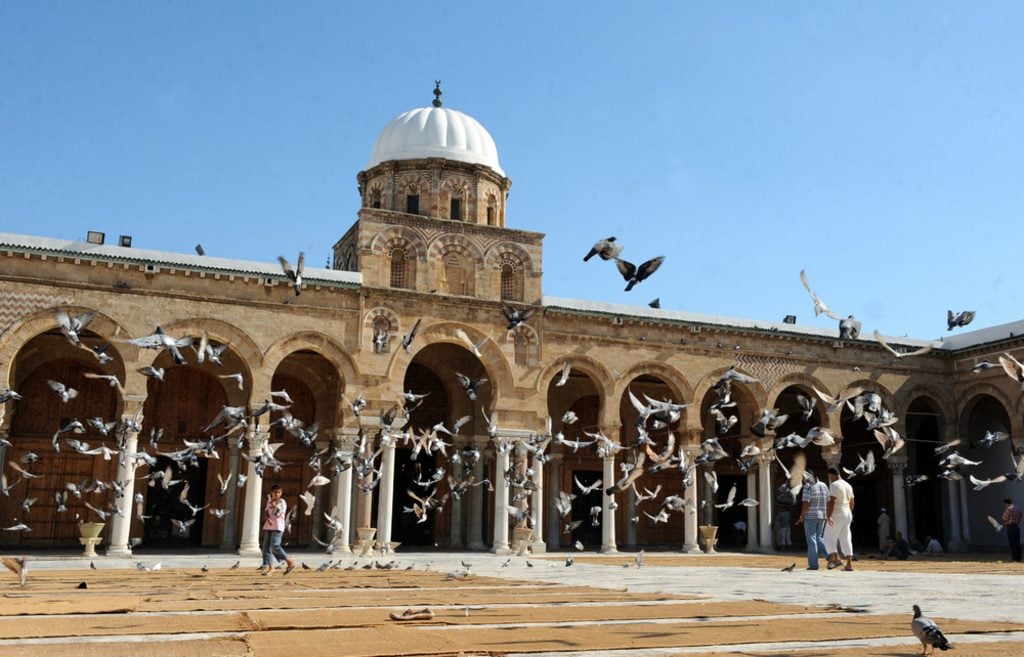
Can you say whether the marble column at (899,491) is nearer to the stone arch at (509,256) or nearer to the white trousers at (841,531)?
the stone arch at (509,256)

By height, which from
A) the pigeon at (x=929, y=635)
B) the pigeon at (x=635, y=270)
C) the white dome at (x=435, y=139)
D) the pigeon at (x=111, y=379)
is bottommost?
the pigeon at (x=929, y=635)

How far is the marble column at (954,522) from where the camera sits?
24.9 m

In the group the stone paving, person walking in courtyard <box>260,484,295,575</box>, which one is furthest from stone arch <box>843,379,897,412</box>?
person walking in courtyard <box>260,484,295,575</box>

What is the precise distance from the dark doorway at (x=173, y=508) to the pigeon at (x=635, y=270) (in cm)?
1330

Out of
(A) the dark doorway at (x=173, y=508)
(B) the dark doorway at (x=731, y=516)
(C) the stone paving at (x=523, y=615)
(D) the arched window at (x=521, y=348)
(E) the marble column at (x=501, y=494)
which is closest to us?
(C) the stone paving at (x=523, y=615)

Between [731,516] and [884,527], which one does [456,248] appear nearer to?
[731,516]

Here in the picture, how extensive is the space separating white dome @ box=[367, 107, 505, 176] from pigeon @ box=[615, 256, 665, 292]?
12802 millimetres

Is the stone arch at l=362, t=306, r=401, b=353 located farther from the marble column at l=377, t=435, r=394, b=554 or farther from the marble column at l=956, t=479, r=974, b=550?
the marble column at l=956, t=479, r=974, b=550

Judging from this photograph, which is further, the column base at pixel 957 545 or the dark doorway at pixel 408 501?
the column base at pixel 957 545

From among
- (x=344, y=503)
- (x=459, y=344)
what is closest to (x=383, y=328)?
(x=459, y=344)

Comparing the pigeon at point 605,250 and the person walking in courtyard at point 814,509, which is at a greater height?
the pigeon at point 605,250

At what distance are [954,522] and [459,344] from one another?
14075 mm

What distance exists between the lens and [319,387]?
22.2 m

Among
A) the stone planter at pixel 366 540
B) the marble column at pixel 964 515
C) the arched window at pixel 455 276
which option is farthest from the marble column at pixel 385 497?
the marble column at pixel 964 515
